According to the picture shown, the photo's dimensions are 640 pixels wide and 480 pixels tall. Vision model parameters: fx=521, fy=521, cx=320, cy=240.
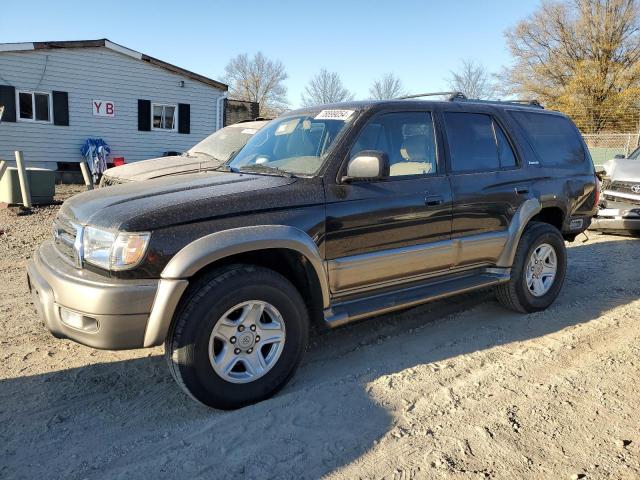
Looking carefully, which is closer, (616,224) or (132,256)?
(132,256)

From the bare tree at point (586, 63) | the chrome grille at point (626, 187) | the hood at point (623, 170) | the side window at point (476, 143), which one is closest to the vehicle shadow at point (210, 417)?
the side window at point (476, 143)

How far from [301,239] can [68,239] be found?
1.51 metres

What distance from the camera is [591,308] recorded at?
207 inches

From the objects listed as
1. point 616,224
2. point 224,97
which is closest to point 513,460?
point 616,224

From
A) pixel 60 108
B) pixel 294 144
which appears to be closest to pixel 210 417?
pixel 294 144

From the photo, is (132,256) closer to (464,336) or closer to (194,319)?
(194,319)

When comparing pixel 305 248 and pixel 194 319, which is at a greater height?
pixel 305 248

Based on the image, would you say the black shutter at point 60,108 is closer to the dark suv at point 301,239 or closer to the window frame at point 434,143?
the dark suv at point 301,239

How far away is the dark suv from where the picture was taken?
2.99 meters

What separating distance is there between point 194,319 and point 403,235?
172 centimetres

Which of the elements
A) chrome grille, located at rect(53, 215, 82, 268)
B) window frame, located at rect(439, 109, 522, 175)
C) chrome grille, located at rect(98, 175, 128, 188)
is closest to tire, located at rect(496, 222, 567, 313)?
window frame, located at rect(439, 109, 522, 175)

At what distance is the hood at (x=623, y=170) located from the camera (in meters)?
8.92

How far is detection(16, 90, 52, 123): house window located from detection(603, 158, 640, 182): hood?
15269 millimetres

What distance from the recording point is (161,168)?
25.3ft
